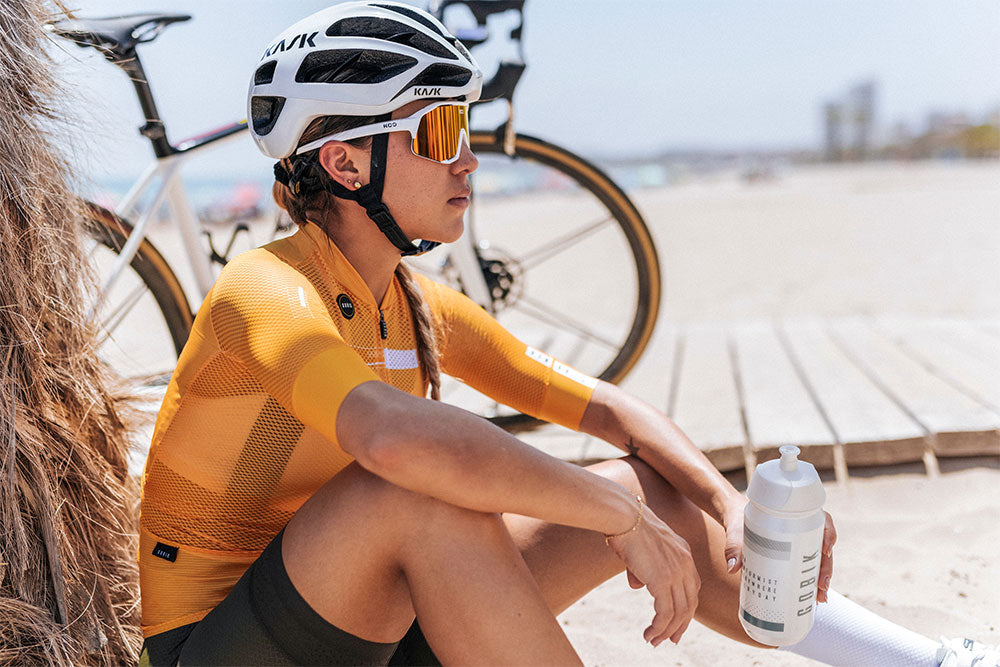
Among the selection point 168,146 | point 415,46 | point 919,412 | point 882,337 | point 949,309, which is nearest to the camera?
point 415,46

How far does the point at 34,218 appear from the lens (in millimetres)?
1622

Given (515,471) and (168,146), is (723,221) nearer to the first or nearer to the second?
(168,146)

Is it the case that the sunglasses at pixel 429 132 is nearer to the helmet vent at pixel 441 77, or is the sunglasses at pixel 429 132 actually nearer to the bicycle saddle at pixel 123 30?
the helmet vent at pixel 441 77

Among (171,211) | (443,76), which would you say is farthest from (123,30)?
(443,76)

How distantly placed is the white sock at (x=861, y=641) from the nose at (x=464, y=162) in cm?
116

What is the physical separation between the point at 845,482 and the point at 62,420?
7.89ft

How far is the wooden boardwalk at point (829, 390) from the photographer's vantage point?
112 inches

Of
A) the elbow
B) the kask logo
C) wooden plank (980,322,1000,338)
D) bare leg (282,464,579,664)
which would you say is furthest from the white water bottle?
wooden plank (980,322,1000,338)

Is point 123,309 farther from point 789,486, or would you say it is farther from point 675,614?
point 789,486

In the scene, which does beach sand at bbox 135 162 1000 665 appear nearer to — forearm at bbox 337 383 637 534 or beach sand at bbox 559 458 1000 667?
beach sand at bbox 559 458 1000 667

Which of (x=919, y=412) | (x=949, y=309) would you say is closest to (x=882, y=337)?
(x=919, y=412)

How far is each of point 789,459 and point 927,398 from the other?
220 centimetres

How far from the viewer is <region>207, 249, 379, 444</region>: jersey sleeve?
124 cm

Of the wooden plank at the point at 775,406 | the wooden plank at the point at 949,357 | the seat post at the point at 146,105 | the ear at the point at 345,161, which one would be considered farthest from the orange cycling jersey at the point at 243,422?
the wooden plank at the point at 949,357
